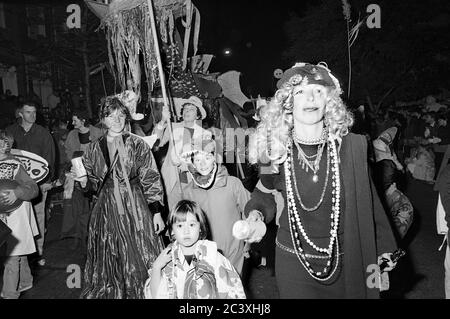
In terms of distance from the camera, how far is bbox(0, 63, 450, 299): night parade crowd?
253 centimetres

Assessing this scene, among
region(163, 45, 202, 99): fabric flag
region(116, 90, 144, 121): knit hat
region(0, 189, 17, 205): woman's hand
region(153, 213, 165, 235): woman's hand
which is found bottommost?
region(153, 213, 165, 235): woman's hand

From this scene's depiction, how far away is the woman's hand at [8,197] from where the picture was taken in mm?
4379

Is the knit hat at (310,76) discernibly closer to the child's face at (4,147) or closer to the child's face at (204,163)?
the child's face at (204,163)

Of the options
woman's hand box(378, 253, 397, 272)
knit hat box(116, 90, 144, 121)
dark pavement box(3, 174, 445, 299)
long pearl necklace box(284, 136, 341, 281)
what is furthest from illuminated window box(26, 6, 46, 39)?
woman's hand box(378, 253, 397, 272)

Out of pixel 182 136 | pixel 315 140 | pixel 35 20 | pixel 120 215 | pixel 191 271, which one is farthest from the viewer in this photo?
pixel 35 20

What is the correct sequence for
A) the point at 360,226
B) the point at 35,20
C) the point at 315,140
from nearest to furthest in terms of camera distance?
the point at 360,226, the point at 315,140, the point at 35,20

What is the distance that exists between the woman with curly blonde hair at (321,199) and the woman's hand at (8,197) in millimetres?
2751

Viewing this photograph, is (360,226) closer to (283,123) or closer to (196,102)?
(283,123)

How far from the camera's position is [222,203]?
160 inches

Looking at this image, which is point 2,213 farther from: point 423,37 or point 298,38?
point 298,38

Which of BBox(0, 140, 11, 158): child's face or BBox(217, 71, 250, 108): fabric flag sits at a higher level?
BBox(217, 71, 250, 108): fabric flag

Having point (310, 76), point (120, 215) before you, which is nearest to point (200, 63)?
point (120, 215)

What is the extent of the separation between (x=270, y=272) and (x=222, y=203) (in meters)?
1.89

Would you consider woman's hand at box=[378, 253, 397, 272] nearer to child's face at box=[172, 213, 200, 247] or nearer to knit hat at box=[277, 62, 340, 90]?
knit hat at box=[277, 62, 340, 90]
